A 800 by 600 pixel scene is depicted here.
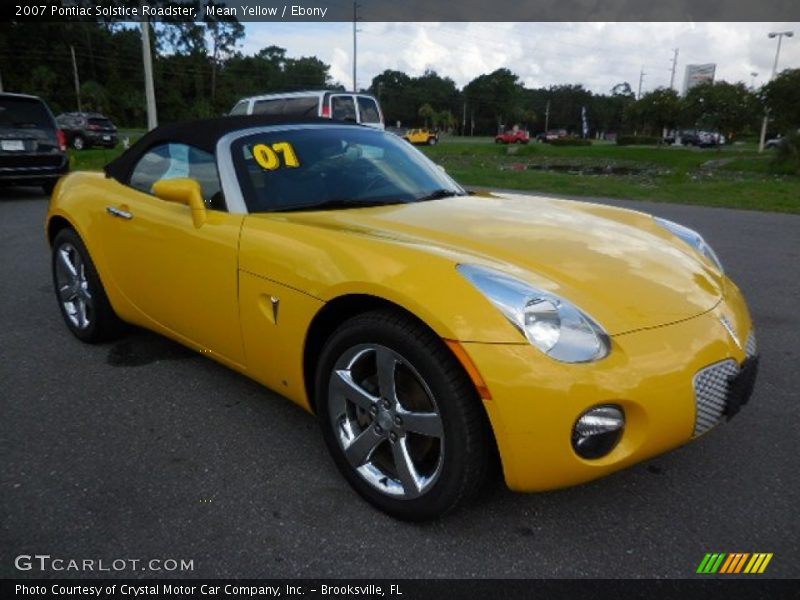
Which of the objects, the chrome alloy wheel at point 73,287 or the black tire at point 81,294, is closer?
the black tire at point 81,294

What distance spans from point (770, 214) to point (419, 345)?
32.6 feet

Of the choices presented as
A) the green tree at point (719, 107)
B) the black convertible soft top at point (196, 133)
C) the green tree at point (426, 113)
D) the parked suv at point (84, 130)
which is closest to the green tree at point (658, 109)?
the green tree at point (719, 107)

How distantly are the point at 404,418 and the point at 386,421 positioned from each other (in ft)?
0.31

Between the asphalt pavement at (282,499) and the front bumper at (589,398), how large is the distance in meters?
0.31

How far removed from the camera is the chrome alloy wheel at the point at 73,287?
3.68 metres

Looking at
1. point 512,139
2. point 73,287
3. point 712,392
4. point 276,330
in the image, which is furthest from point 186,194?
point 512,139

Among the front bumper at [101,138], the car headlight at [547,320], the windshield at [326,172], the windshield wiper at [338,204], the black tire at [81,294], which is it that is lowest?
the front bumper at [101,138]

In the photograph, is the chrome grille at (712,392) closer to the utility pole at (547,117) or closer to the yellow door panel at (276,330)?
the yellow door panel at (276,330)

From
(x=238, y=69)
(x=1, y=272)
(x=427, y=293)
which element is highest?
(x=238, y=69)

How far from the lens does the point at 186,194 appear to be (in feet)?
8.84

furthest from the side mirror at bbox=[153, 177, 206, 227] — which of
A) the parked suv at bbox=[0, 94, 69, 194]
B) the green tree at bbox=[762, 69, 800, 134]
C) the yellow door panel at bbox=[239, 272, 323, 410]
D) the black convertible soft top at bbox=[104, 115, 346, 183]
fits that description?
the green tree at bbox=[762, 69, 800, 134]

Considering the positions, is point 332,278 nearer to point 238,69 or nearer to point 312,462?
point 312,462
